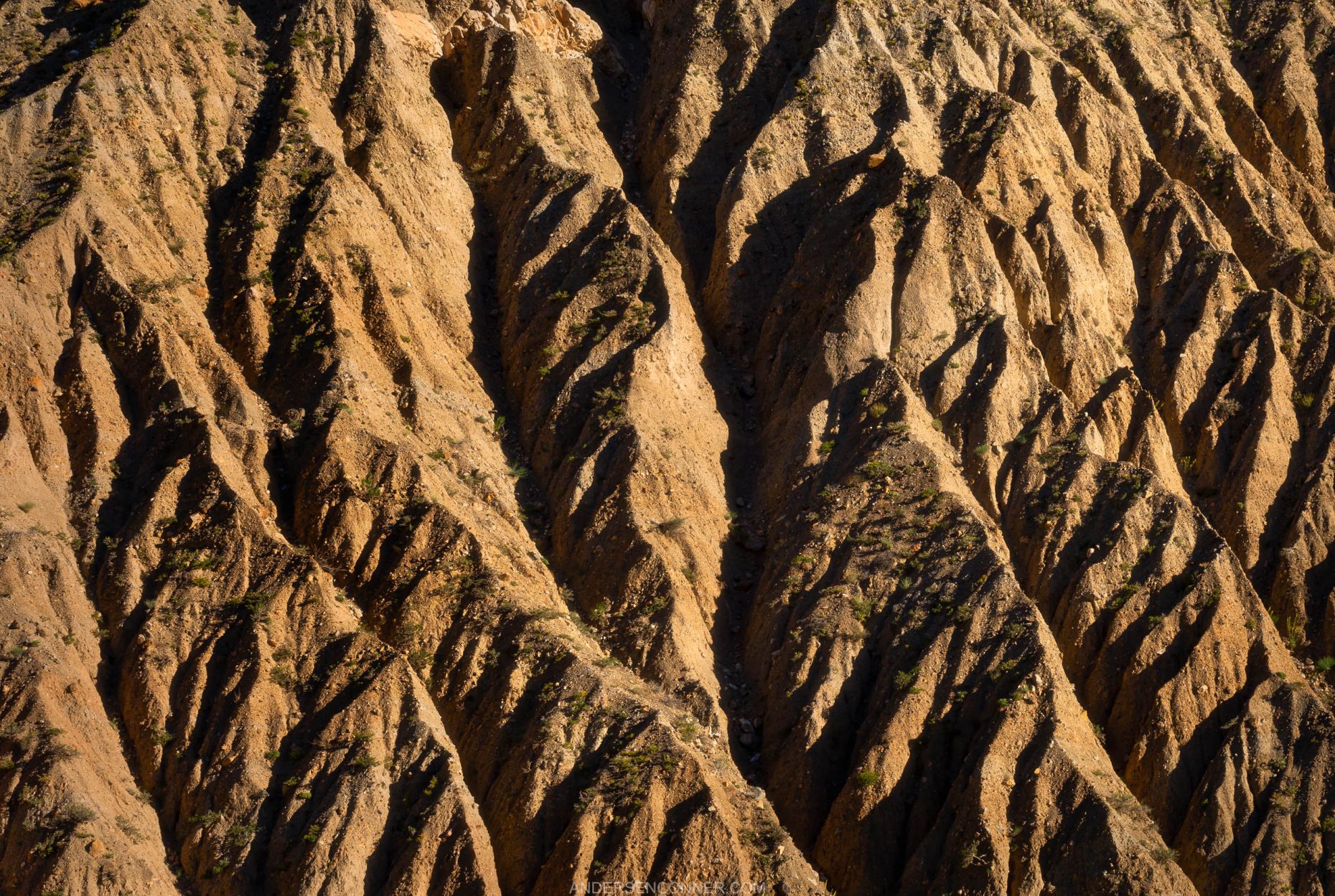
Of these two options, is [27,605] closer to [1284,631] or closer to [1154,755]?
[1154,755]

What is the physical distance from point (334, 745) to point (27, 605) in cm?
748

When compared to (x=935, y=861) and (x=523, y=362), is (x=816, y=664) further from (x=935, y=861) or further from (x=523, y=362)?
(x=523, y=362)

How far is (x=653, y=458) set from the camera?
36375 mm

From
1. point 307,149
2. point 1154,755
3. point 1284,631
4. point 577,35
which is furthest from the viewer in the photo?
point 577,35

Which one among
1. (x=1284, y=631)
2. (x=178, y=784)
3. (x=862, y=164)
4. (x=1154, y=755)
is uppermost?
(x=862, y=164)

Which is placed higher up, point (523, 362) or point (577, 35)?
point (577, 35)

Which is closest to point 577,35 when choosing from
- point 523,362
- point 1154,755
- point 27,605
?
point 523,362

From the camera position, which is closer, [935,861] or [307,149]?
[935,861]

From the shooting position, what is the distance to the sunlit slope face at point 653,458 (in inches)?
1205

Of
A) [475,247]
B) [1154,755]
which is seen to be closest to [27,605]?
[475,247]

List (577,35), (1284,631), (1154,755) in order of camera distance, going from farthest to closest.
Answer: (577,35), (1284,631), (1154,755)

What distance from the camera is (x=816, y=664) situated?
33469 mm

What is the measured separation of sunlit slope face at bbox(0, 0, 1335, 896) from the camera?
30.6m

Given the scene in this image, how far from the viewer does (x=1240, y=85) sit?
1966 inches
